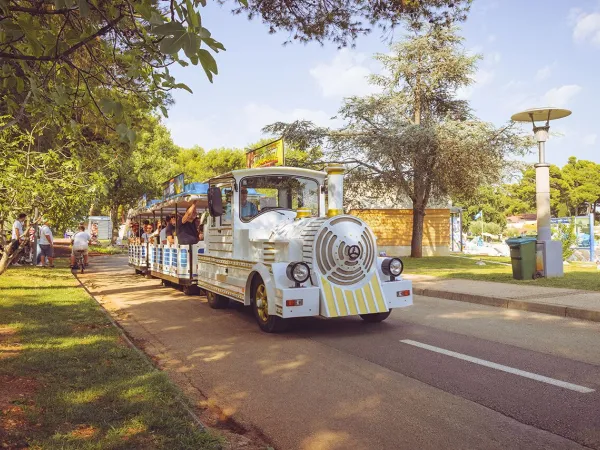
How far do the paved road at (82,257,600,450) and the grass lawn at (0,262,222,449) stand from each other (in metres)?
0.48

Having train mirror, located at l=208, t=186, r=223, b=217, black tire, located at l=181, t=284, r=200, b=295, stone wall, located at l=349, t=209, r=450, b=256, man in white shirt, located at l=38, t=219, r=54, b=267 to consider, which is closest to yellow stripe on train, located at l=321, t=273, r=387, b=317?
train mirror, located at l=208, t=186, r=223, b=217

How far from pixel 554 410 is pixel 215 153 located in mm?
57675

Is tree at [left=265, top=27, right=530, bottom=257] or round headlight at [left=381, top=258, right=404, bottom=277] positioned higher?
tree at [left=265, top=27, right=530, bottom=257]

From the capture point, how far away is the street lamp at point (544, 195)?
1355cm

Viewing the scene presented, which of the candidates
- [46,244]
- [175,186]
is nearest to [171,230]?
[175,186]

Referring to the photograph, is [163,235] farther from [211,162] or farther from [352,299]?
[211,162]

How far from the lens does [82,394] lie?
15.6ft

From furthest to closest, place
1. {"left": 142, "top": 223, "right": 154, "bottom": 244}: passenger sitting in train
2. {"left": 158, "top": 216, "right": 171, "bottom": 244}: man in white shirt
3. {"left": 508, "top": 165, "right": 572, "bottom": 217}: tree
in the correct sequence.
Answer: {"left": 508, "top": 165, "right": 572, "bottom": 217}: tree, {"left": 142, "top": 223, "right": 154, "bottom": 244}: passenger sitting in train, {"left": 158, "top": 216, "right": 171, "bottom": 244}: man in white shirt

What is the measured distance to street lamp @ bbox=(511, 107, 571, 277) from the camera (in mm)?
13555

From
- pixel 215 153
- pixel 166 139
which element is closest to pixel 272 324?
pixel 166 139

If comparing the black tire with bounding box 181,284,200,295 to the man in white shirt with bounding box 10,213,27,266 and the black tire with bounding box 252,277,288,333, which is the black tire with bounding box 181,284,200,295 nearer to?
the man in white shirt with bounding box 10,213,27,266

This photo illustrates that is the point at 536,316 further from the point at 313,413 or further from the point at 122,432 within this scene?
the point at 122,432

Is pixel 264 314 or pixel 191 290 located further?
pixel 191 290

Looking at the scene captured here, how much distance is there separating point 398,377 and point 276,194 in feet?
15.1
